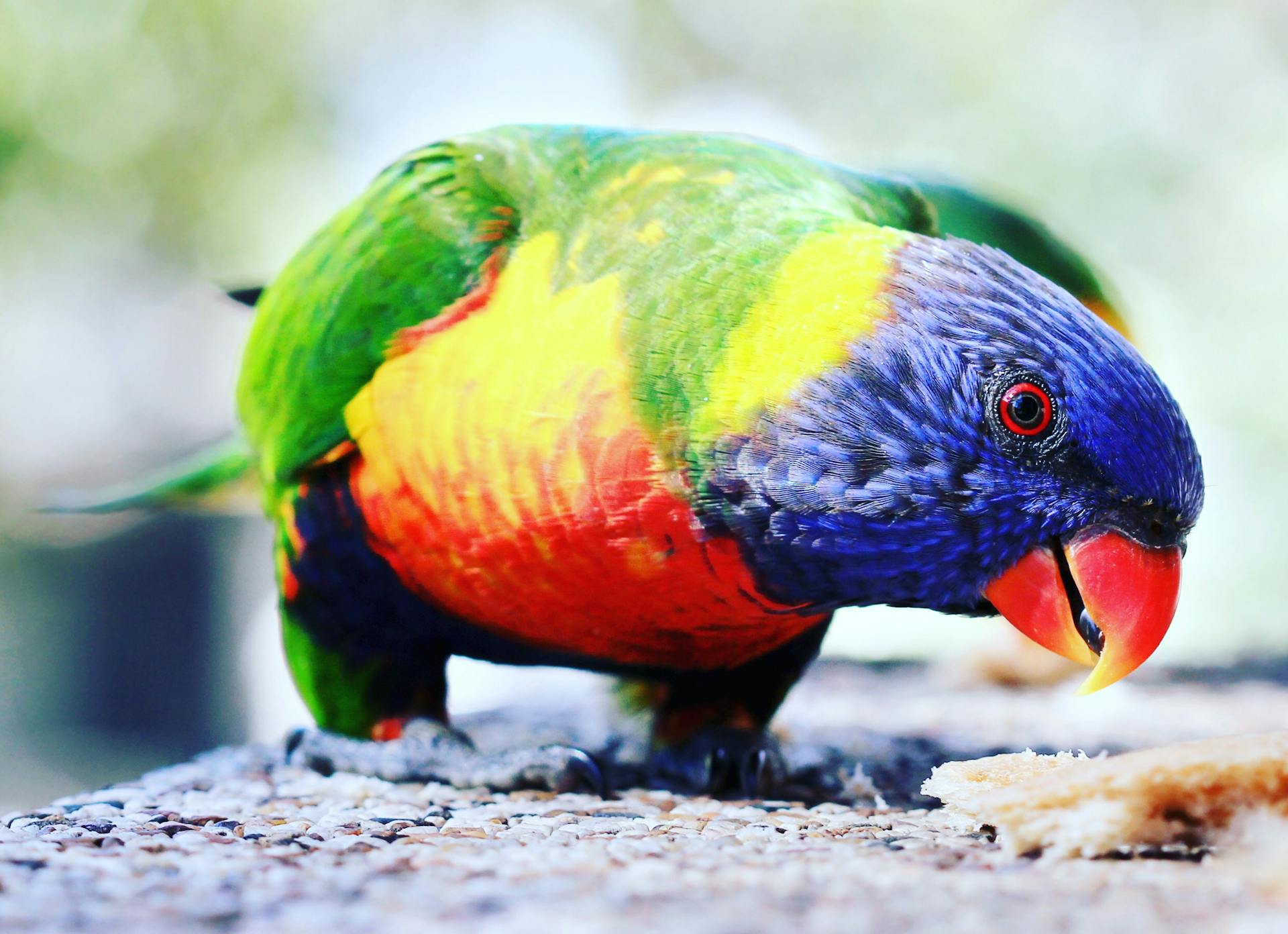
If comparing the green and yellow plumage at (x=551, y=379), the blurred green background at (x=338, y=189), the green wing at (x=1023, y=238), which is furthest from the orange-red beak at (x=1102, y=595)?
the blurred green background at (x=338, y=189)

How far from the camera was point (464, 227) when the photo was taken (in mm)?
2660

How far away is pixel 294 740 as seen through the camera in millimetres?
3326

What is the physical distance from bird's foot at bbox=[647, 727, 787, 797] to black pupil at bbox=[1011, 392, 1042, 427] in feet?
4.29

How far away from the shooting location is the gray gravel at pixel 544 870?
1324 mm

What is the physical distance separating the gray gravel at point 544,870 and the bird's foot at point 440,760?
60mm

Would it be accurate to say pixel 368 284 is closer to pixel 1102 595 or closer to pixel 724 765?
pixel 724 765

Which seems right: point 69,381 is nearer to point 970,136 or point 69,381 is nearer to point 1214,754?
point 970,136

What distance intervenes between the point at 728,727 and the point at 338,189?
6.12 meters

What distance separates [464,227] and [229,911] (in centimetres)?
170

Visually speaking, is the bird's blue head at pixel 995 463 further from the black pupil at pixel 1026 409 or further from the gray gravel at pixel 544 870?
the gray gravel at pixel 544 870

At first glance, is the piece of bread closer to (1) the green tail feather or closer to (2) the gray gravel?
(2) the gray gravel

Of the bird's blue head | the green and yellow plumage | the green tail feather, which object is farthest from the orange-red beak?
the green tail feather

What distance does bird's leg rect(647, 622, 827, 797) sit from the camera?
3000 mm

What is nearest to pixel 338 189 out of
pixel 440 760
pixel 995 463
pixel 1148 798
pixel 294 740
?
pixel 294 740
